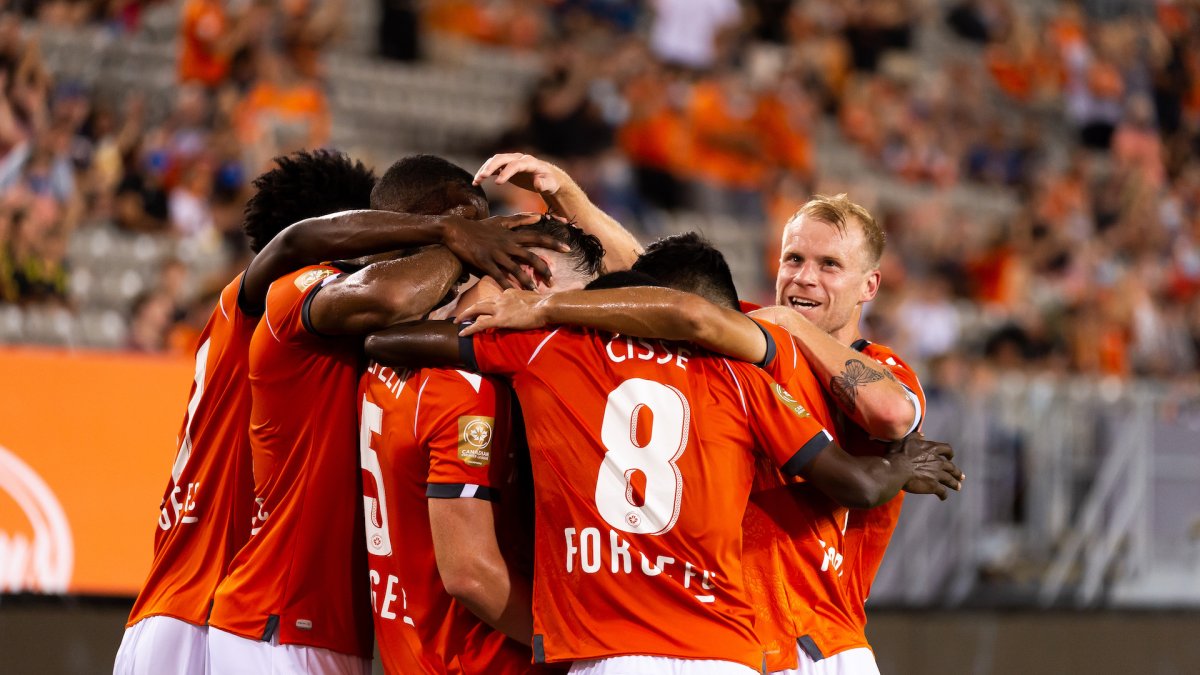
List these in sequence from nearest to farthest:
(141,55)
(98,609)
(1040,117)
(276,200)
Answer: (276,200), (98,609), (141,55), (1040,117)

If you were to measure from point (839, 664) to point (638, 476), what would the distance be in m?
0.95

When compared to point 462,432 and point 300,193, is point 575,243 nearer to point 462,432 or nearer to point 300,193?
point 462,432

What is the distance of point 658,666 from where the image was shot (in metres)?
3.29

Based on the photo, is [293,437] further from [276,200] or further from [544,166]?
[544,166]

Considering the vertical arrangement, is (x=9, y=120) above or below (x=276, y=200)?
above

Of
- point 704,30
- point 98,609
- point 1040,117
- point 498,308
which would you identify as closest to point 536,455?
point 498,308

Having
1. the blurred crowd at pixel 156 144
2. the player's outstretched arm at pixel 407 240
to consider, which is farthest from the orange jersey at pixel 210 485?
the blurred crowd at pixel 156 144

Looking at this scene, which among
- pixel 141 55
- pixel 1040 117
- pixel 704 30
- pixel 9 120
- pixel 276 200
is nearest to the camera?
pixel 276 200

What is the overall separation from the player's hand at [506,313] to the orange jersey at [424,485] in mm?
140

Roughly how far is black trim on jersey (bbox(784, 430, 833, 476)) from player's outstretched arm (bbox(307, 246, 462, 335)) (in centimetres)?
99

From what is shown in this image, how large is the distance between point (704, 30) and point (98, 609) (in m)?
10.6

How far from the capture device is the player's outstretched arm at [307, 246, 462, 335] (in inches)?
138

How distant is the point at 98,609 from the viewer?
6738 millimetres

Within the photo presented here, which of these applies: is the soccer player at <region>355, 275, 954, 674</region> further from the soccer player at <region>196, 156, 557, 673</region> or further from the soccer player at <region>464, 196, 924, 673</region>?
the soccer player at <region>196, 156, 557, 673</region>
